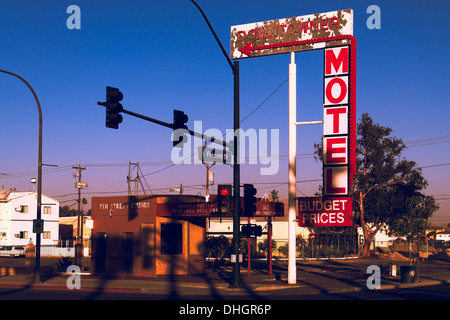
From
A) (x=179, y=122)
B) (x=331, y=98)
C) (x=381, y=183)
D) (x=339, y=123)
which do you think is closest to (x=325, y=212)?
(x=339, y=123)

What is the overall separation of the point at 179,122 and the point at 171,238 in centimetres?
1404

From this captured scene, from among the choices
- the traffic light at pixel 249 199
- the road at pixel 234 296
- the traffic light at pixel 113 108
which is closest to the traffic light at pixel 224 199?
the traffic light at pixel 249 199

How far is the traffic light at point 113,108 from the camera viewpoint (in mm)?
17938

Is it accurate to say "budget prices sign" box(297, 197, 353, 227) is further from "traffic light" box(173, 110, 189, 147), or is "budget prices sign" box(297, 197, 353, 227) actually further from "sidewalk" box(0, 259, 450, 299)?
"traffic light" box(173, 110, 189, 147)

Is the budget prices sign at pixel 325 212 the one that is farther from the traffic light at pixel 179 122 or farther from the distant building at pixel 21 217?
the distant building at pixel 21 217

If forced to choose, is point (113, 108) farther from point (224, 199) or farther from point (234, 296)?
point (234, 296)

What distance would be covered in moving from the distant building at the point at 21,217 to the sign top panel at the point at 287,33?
208 ft

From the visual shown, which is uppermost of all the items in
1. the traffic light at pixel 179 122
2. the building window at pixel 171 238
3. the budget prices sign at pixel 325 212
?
the traffic light at pixel 179 122

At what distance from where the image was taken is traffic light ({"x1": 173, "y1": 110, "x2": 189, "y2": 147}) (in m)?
19.3

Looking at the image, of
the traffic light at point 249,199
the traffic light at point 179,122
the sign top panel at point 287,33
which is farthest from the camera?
the sign top panel at point 287,33

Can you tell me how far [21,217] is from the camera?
8494 centimetres

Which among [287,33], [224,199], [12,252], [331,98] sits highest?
[287,33]
